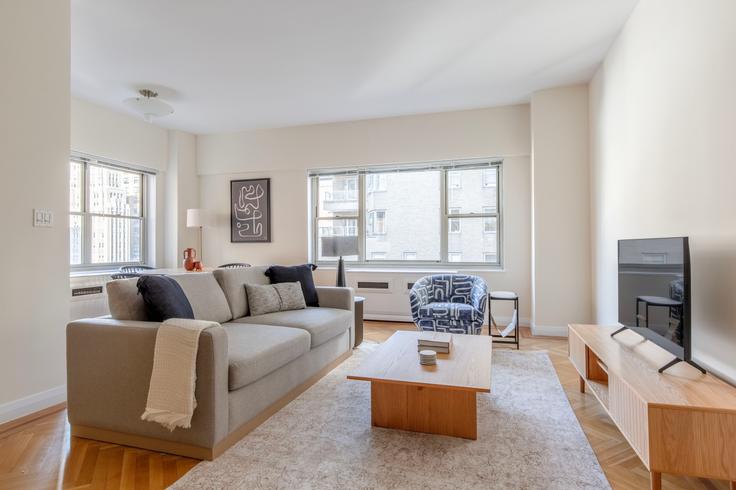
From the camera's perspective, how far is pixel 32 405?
2.60 metres

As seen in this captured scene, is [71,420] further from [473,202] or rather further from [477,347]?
[473,202]

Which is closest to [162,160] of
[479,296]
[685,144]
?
[479,296]

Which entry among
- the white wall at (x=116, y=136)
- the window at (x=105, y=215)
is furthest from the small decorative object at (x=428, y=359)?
the white wall at (x=116, y=136)

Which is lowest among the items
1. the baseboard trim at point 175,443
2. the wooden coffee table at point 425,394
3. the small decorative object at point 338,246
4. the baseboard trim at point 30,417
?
the baseboard trim at point 30,417

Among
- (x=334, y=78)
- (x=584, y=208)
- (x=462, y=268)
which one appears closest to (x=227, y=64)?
(x=334, y=78)

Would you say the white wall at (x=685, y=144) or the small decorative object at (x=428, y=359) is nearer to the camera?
the white wall at (x=685, y=144)

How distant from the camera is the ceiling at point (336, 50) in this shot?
9.85 feet

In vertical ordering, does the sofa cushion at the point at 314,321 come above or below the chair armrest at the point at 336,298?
below

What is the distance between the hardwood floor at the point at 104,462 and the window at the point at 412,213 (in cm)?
323

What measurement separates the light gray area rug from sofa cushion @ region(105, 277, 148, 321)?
0.95m

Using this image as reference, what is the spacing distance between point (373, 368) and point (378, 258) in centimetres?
362

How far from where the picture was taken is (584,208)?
4.51 metres

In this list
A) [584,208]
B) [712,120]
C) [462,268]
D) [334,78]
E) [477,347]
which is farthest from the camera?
[462,268]

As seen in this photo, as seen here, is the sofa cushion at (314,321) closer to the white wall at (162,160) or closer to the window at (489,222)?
the window at (489,222)
